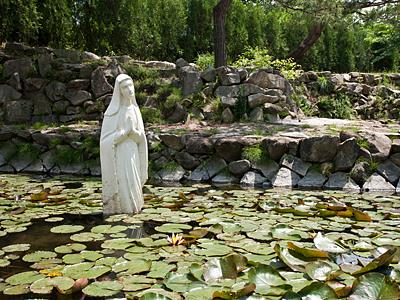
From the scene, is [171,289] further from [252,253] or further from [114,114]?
[114,114]

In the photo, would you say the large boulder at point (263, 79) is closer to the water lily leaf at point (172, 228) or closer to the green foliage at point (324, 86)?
the green foliage at point (324, 86)

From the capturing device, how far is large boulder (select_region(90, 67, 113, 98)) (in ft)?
34.6

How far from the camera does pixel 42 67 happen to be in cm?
1093

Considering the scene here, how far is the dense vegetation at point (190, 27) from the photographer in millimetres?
10672

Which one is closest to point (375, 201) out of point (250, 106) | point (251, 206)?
point (251, 206)

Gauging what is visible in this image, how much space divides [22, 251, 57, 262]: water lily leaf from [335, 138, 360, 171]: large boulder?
4857mm

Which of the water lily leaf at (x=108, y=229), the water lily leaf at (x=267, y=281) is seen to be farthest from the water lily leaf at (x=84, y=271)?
the water lily leaf at (x=267, y=281)

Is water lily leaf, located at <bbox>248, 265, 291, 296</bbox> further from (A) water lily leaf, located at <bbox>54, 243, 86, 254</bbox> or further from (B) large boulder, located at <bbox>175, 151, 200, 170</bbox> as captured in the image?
(B) large boulder, located at <bbox>175, 151, 200, 170</bbox>

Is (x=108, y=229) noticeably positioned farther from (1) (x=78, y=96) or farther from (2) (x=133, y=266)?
(1) (x=78, y=96)

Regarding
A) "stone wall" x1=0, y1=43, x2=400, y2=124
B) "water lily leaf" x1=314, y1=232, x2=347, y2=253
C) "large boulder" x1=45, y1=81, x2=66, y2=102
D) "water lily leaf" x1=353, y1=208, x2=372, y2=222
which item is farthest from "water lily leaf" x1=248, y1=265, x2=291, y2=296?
"large boulder" x1=45, y1=81, x2=66, y2=102

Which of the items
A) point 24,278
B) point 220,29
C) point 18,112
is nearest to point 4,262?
point 24,278

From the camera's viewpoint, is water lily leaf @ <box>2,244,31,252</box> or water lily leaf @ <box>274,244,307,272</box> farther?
water lily leaf @ <box>2,244,31,252</box>

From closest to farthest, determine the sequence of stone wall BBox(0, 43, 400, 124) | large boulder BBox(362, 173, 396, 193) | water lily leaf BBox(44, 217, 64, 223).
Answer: water lily leaf BBox(44, 217, 64, 223), large boulder BBox(362, 173, 396, 193), stone wall BBox(0, 43, 400, 124)

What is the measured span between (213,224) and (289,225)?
0.74m
